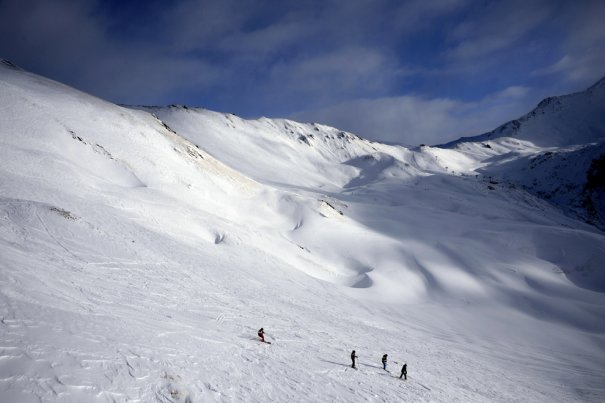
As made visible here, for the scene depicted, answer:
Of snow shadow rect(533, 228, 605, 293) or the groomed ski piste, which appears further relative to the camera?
snow shadow rect(533, 228, 605, 293)

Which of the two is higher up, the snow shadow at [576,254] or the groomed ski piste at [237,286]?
the snow shadow at [576,254]

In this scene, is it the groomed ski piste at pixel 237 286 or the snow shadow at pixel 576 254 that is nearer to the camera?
the groomed ski piste at pixel 237 286

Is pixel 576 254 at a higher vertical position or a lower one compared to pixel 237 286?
higher

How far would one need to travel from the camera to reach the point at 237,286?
2756 cm

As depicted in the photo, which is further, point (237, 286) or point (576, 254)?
point (576, 254)

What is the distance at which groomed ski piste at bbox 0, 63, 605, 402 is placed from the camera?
43.3 feet

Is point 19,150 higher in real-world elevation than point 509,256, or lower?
lower

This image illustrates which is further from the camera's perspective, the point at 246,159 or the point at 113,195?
the point at 246,159

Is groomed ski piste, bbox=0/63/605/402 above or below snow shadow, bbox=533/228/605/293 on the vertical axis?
below

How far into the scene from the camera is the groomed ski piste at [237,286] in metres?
13.2

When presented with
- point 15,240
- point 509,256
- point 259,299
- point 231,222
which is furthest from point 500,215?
point 15,240

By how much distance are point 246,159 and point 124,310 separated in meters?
96.5

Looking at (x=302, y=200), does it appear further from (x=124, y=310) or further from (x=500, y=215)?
(x=500, y=215)

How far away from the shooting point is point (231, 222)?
1668 inches
